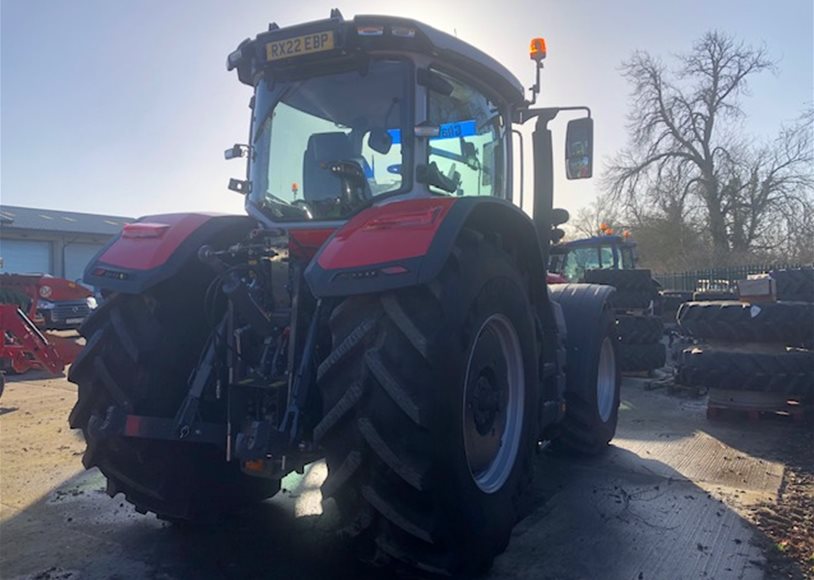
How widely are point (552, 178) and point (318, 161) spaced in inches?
71.8

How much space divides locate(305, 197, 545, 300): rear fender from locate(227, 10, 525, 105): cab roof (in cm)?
96

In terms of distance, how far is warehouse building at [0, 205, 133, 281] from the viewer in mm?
30562

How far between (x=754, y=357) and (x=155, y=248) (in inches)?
209

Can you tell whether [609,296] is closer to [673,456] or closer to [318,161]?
[673,456]

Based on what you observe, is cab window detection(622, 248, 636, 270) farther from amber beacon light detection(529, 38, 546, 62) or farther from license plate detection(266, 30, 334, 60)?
license plate detection(266, 30, 334, 60)

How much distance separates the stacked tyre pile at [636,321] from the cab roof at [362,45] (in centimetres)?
576

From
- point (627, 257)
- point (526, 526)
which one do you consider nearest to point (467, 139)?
point (526, 526)

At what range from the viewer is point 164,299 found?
342 cm

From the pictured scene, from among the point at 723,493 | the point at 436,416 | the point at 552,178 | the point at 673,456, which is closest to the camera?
the point at 436,416

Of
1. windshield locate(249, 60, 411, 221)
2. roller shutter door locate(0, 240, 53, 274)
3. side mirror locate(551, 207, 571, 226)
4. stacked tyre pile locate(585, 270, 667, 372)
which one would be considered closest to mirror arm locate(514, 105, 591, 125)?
side mirror locate(551, 207, 571, 226)

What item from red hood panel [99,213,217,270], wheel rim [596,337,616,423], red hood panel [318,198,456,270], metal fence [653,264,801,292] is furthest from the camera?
metal fence [653,264,801,292]

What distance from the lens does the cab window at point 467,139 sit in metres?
3.75

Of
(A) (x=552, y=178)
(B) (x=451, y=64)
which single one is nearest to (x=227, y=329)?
(B) (x=451, y=64)

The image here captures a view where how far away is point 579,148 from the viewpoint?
15.4ft
